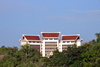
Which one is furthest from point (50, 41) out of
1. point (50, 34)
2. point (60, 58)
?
point (60, 58)

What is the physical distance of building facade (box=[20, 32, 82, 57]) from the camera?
70.5 metres

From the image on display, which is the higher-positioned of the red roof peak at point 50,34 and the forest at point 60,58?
the red roof peak at point 50,34

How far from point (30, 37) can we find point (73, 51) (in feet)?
A: 93.3

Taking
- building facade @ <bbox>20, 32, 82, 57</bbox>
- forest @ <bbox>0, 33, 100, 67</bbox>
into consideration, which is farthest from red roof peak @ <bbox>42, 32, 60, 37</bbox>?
forest @ <bbox>0, 33, 100, 67</bbox>

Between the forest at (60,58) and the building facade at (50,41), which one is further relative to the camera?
the building facade at (50,41)

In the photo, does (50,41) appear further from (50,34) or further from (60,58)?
(60,58)

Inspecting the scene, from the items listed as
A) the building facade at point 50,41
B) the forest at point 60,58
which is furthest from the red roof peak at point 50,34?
the forest at point 60,58

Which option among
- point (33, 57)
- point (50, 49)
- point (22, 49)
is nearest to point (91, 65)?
point (33, 57)

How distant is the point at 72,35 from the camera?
72.0 metres

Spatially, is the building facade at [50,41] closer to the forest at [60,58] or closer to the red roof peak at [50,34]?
the red roof peak at [50,34]

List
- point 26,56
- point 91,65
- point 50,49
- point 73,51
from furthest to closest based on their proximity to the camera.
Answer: point 50,49
point 26,56
point 73,51
point 91,65

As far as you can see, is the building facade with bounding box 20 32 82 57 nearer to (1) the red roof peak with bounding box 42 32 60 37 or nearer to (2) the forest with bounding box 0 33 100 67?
(1) the red roof peak with bounding box 42 32 60 37

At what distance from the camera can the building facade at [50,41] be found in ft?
231

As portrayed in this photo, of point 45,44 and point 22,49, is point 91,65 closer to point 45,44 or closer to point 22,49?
point 22,49
